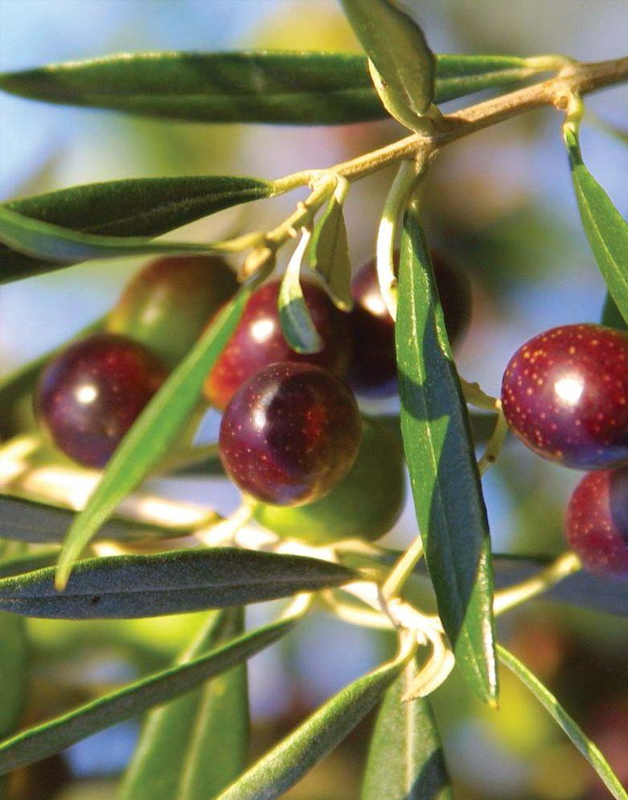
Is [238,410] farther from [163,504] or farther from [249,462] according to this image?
[163,504]

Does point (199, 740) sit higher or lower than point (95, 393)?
lower

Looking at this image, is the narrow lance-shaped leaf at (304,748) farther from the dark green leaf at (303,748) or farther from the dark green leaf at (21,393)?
the dark green leaf at (21,393)

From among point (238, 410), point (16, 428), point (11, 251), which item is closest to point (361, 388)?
point (238, 410)

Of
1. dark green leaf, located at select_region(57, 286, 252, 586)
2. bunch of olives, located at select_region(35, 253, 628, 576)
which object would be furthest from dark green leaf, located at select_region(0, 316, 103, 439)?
dark green leaf, located at select_region(57, 286, 252, 586)

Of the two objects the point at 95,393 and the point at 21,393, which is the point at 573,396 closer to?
the point at 95,393

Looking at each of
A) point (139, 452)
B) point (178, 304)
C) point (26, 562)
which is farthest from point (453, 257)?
point (139, 452)

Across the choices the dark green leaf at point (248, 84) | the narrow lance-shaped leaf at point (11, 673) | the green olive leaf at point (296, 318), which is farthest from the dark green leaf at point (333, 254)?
the narrow lance-shaped leaf at point (11, 673)

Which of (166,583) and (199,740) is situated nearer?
(166,583)
